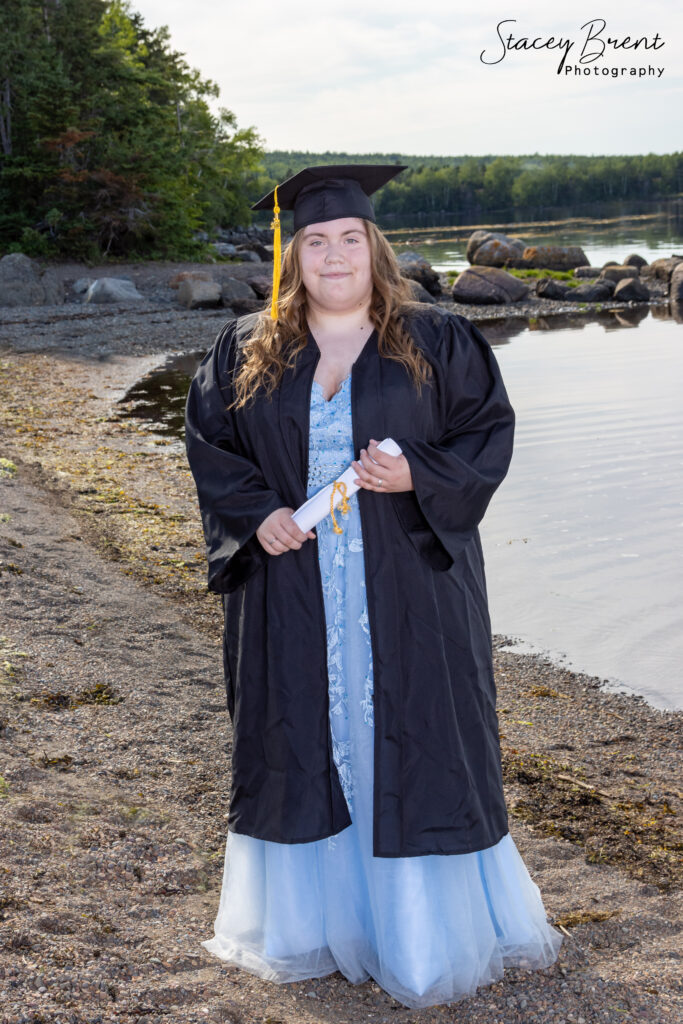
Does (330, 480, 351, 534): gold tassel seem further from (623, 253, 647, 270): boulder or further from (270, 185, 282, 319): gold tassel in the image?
(623, 253, 647, 270): boulder

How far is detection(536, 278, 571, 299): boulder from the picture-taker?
28.3 meters

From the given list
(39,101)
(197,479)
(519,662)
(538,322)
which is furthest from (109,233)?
(197,479)

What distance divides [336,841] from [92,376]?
1398 cm

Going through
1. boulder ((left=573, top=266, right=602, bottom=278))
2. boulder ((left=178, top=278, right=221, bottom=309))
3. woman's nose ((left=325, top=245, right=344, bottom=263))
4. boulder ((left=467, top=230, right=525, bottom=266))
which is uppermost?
boulder ((left=467, top=230, right=525, bottom=266))

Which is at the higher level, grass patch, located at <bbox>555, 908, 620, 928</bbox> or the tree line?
the tree line

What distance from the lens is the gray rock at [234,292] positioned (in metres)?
25.0

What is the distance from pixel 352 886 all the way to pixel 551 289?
27100 millimetres

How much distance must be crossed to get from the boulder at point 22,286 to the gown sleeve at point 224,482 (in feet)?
73.0

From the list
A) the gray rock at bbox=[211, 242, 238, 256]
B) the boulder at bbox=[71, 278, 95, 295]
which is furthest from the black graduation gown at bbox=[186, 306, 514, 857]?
→ the gray rock at bbox=[211, 242, 238, 256]

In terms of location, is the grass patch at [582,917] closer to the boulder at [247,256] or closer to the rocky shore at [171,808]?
the rocky shore at [171,808]

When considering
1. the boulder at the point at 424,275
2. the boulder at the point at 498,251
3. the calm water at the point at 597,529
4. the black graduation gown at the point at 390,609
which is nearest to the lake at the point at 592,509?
the calm water at the point at 597,529

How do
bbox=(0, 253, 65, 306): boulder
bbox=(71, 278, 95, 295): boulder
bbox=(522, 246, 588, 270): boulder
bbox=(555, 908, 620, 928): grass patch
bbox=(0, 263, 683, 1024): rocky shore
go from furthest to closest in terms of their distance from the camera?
1. bbox=(522, 246, 588, 270): boulder
2. bbox=(71, 278, 95, 295): boulder
3. bbox=(0, 253, 65, 306): boulder
4. bbox=(555, 908, 620, 928): grass patch
5. bbox=(0, 263, 683, 1024): rocky shore

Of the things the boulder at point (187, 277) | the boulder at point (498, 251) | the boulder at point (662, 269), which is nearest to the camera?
the boulder at point (187, 277)

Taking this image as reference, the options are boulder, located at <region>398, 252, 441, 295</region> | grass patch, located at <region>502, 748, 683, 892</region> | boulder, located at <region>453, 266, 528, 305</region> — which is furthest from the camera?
boulder, located at <region>398, 252, 441, 295</region>
